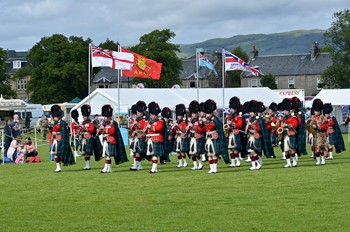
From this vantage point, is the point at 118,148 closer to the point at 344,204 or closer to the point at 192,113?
the point at 192,113

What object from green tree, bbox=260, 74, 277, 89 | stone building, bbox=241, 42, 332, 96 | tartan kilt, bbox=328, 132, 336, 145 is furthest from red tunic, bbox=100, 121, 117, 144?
stone building, bbox=241, 42, 332, 96

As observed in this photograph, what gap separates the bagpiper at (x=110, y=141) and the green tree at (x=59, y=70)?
68771mm

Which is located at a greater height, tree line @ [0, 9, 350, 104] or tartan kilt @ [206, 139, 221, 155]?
tree line @ [0, 9, 350, 104]

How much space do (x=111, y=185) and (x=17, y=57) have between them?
138m

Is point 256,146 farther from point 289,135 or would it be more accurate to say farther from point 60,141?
point 60,141

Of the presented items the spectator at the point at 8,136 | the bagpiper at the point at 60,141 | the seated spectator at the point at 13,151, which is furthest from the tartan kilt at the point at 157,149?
the spectator at the point at 8,136

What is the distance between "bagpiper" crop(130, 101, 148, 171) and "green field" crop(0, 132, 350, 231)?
0.86 meters

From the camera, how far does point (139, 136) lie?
2522cm

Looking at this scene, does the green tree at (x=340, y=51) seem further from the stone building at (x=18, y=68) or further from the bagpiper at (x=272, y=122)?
the bagpiper at (x=272, y=122)

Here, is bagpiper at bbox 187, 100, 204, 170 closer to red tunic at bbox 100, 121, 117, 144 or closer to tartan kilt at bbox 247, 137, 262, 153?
tartan kilt at bbox 247, 137, 262, 153

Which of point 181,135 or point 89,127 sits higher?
point 89,127

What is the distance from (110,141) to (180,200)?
27.2ft

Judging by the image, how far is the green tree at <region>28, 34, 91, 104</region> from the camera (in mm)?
94188

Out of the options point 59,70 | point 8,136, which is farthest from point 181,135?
point 59,70
